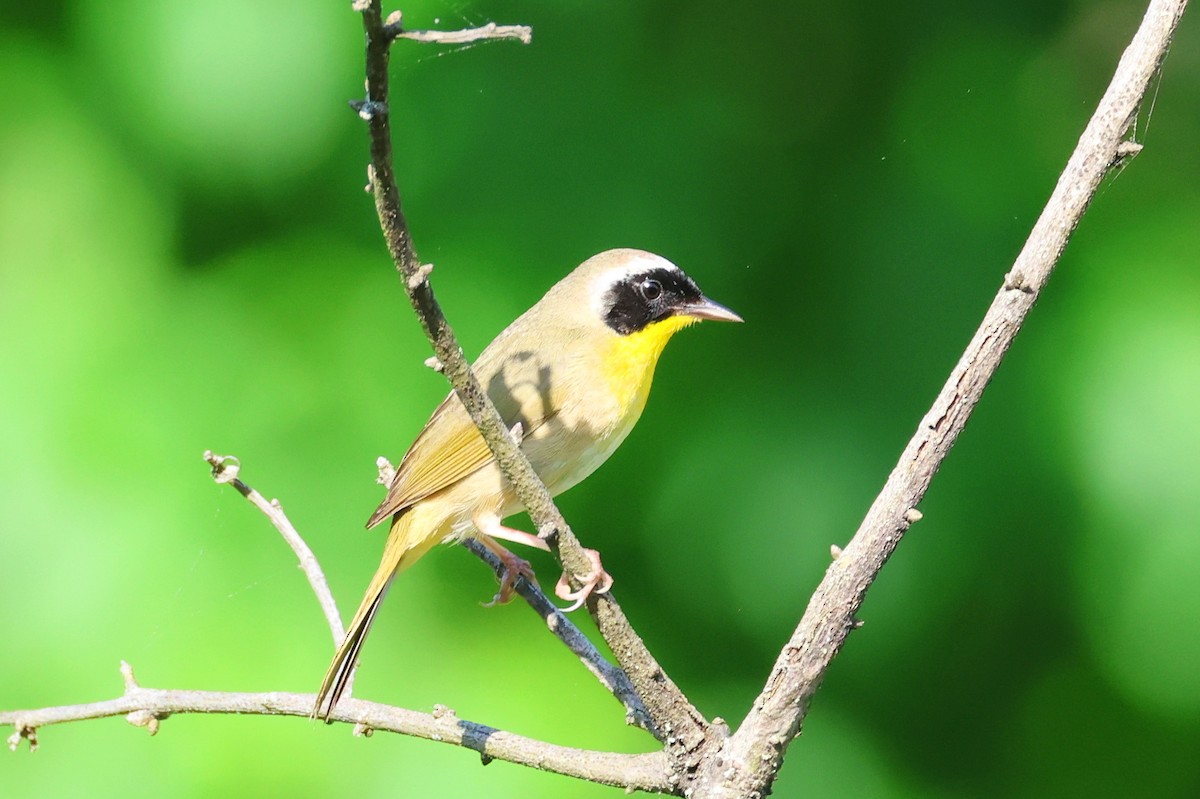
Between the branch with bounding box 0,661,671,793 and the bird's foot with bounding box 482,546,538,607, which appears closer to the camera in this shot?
the branch with bounding box 0,661,671,793

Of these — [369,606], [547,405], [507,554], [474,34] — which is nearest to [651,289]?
[547,405]

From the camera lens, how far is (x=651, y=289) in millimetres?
2789

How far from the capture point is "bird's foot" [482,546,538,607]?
235cm

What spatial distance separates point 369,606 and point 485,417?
94cm

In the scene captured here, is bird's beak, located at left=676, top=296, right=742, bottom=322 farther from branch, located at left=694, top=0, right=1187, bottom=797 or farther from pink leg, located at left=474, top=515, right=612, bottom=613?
branch, located at left=694, top=0, right=1187, bottom=797

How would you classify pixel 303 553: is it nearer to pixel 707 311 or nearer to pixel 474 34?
pixel 707 311

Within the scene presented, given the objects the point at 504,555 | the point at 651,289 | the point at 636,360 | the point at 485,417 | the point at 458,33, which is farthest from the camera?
the point at 651,289

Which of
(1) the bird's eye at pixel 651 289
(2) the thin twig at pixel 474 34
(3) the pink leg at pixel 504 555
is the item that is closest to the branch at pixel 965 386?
(3) the pink leg at pixel 504 555

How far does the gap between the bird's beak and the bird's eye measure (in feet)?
0.23

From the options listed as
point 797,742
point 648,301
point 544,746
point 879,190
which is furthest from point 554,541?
point 879,190

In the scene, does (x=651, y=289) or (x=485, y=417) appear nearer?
(x=485, y=417)

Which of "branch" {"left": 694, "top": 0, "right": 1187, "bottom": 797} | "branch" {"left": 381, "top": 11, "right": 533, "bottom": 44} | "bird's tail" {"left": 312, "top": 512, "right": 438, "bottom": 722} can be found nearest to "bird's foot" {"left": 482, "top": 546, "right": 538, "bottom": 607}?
"bird's tail" {"left": 312, "top": 512, "right": 438, "bottom": 722}

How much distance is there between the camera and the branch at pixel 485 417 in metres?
1.17

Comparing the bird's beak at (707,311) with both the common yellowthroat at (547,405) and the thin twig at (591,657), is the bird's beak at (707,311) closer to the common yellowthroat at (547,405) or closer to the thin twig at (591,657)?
the common yellowthroat at (547,405)
